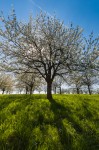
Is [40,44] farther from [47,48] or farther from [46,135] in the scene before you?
[46,135]

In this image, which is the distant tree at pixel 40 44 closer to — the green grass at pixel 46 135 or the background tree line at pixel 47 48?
the background tree line at pixel 47 48

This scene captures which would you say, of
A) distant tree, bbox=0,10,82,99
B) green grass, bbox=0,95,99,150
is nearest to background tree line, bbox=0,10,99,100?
distant tree, bbox=0,10,82,99

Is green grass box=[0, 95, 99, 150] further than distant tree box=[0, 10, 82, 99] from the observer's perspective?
No

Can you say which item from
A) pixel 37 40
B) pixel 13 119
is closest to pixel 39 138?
pixel 13 119

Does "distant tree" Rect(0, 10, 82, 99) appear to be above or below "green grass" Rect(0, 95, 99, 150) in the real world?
above

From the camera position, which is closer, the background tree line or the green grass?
the green grass

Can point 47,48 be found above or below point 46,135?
above

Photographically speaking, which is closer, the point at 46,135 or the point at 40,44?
the point at 46,135

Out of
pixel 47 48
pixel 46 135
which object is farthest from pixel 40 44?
pixel 46 135

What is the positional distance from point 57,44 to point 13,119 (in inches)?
362

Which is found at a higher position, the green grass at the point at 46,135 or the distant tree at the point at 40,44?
the distant tree at the point at 40,44

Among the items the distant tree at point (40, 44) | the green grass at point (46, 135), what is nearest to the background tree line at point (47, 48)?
the distant tree at point (40, 44)

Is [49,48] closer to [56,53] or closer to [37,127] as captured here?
[56,53]

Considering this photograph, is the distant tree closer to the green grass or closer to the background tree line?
the background tree line
